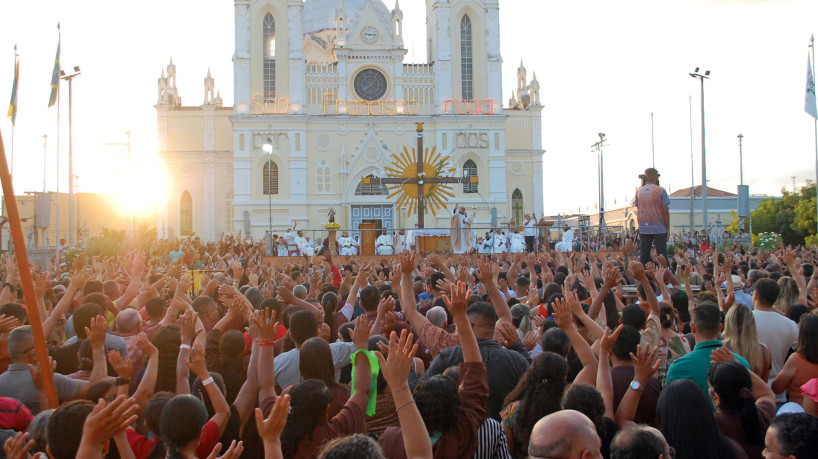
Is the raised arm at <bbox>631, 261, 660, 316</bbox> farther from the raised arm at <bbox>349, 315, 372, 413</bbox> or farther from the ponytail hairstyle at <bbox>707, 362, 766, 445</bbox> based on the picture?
the raised arm at <bbox>349, 315, 372, 413</bbox>

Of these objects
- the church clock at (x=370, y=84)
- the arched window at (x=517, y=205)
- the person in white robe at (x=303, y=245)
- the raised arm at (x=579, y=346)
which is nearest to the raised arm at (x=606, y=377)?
the raised arm at (x=579, y=346)

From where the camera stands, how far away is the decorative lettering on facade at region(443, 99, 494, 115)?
4716cm

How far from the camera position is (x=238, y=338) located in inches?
238

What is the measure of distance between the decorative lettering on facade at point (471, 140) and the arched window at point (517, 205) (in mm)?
4828

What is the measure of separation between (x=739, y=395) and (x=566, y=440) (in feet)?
5.86

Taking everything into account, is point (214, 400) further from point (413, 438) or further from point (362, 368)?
point (413, 438)

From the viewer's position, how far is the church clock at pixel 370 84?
4769 cm

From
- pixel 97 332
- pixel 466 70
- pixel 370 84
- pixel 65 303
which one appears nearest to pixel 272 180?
pixel 370 84

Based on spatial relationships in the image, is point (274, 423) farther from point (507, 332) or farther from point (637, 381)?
point (507, 332)

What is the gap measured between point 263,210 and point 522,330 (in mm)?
39119

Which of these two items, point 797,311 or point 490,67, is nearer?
point 797,311

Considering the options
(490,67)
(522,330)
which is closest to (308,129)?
(490,67)

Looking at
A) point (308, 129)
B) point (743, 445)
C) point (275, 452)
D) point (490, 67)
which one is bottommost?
point (743, 445)

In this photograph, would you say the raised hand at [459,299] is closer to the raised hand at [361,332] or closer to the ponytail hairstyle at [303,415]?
the ponytail hairstyle at [303,415]
